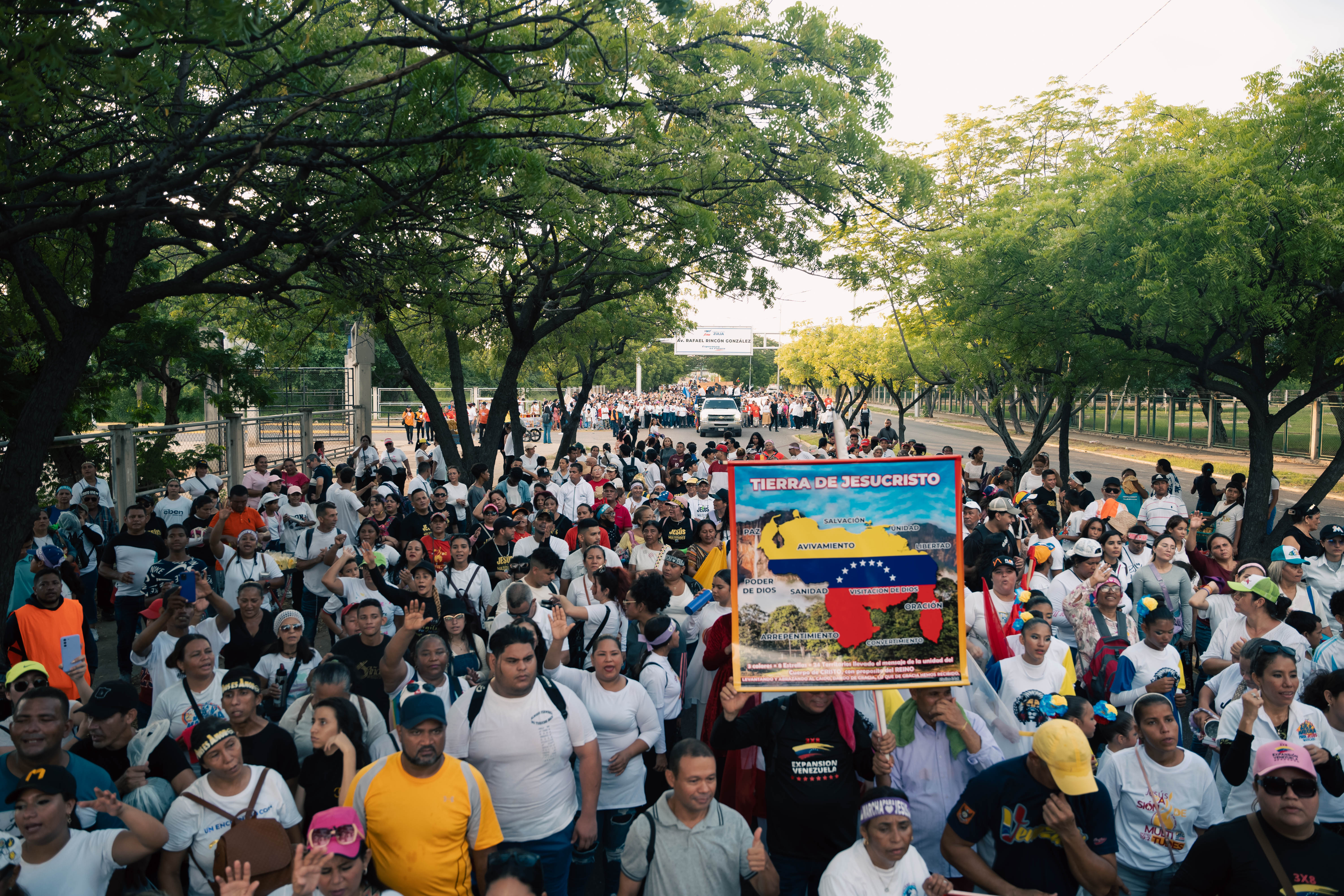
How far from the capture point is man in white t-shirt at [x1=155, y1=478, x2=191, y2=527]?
10.9 meters

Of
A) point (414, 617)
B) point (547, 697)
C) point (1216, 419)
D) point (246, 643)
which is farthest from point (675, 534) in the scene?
point (1216, 419)

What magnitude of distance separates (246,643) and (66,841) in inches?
112

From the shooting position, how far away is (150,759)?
4527 millimetres

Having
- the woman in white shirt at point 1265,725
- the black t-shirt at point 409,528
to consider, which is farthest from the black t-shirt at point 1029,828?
the black t-shirt at point 409,528

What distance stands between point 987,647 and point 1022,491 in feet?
28.9

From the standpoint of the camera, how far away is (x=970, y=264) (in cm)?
1562

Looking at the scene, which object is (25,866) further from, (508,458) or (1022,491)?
(1022,491)

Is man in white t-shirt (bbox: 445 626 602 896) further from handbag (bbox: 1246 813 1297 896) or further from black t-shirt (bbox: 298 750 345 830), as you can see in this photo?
handbag (bbox: 1246 813 1297 896)

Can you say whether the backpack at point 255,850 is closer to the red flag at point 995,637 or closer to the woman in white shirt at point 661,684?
the woman in white shirt at point 661,684

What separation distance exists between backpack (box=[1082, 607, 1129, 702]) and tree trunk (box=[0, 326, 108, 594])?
8.05 metres

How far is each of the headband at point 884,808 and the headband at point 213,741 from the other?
2.75 meters

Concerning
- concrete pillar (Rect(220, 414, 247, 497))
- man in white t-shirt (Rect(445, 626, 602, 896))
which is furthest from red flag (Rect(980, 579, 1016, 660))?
concrete pillar (Rect(220, 414, 247, 497))

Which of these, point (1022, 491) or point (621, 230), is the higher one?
point (621, 230)

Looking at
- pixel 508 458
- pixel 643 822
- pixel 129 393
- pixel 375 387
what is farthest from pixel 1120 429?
pixel 643 822
